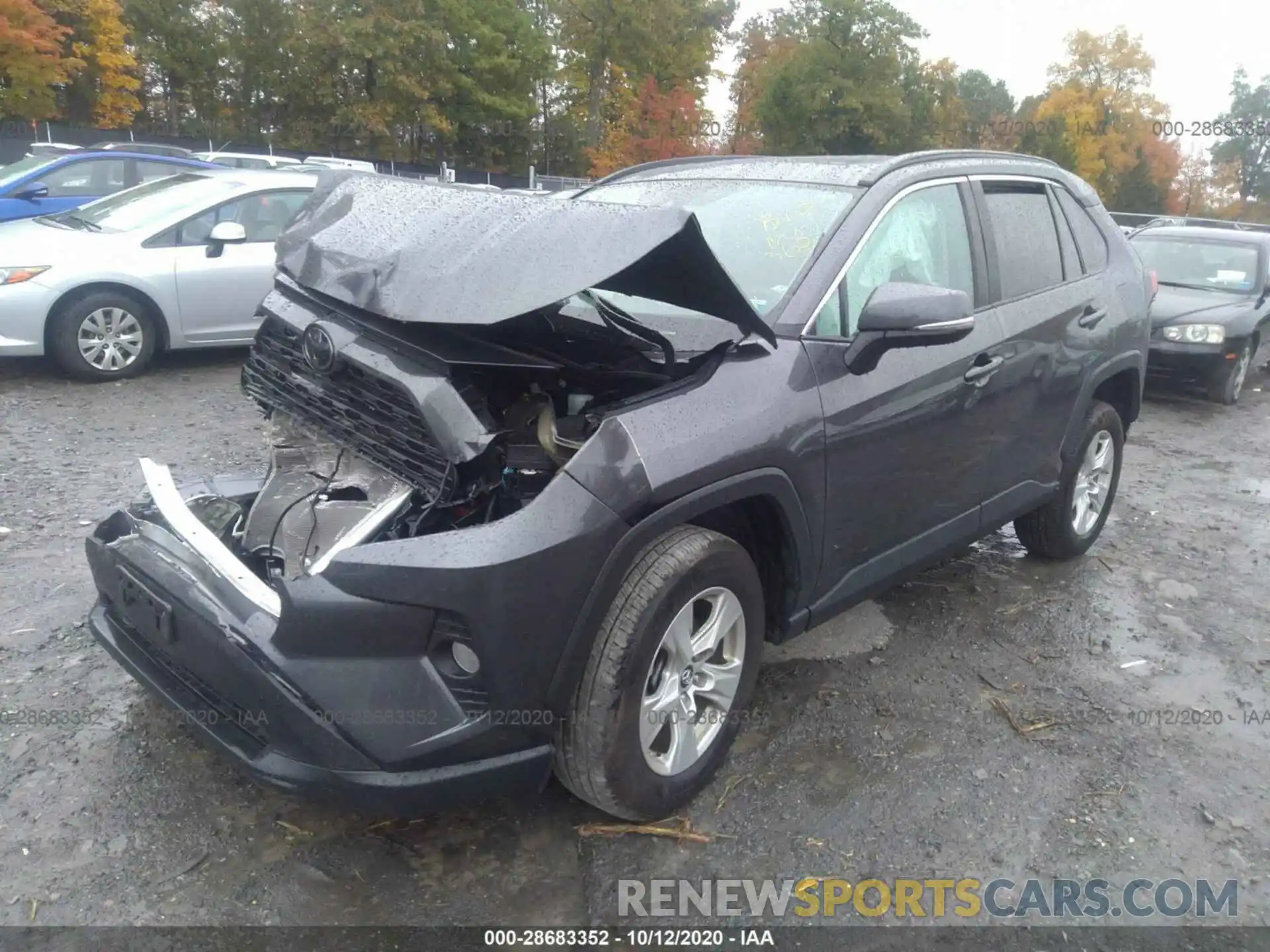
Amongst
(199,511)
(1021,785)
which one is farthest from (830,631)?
(199,511)

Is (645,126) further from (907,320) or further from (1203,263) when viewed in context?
(907,320)

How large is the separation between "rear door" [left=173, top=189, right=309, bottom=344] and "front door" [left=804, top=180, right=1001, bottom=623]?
536 centimetres

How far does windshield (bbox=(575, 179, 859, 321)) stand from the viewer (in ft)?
10.6

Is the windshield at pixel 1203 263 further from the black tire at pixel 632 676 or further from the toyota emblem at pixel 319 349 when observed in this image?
the toyota emblem at pixel 319 349

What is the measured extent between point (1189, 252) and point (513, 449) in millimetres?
9739

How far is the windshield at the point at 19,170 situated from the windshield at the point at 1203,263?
37.0ft

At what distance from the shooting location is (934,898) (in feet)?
8.73

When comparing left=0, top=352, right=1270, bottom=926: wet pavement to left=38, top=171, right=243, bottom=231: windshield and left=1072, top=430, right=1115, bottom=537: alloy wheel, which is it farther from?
left=38, top=171, right=243, bottom=231: windshield

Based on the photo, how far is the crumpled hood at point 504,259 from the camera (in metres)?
2.52

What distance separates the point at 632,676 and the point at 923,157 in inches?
93.5

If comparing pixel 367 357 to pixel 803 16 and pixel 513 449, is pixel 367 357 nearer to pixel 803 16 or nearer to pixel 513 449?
pixel 513 449

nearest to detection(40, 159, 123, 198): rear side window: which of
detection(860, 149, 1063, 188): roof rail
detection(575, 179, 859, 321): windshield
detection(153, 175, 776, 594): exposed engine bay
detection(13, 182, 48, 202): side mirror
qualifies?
detection(13, 182, 48, 202): side mirror

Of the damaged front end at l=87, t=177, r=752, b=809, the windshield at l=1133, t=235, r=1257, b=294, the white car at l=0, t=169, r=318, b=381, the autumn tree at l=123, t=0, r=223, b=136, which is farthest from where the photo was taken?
the autumn tree at l=123, t=0, r=223, b=136

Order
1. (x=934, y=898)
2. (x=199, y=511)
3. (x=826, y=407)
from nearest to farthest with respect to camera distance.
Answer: (x=934, y=898)
(x=826, y=407)
(x=199, y=511)
